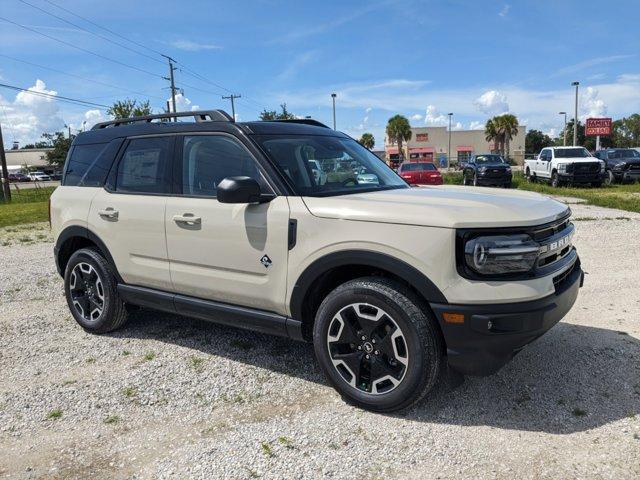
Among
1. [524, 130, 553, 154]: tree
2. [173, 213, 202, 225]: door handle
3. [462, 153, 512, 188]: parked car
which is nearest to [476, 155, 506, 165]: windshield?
[462, 153, 512, 188]: parked car

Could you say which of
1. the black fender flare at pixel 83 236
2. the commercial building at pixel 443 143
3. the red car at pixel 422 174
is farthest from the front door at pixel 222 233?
the commercial building at pixel 443 143

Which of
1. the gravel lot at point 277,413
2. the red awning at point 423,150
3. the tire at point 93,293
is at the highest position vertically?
the red awning at point 423,150

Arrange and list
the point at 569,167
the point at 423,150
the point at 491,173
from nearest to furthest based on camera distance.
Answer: the point at 569,167, the point at 491,173, the point at 423,150

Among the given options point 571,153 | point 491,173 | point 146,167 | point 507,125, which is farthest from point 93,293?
point 507,125

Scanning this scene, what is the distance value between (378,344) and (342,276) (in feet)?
1.74

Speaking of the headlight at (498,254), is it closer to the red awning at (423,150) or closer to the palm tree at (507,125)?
the palm tree at (507,125)

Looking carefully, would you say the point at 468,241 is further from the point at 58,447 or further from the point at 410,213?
the point at 58,447

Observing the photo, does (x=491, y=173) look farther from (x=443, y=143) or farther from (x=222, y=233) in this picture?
(x=443, y=143)

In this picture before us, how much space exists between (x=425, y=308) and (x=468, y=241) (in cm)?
48

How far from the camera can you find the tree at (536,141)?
98938 mm

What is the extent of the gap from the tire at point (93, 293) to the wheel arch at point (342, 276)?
2.01m

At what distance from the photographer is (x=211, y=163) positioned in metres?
3.95

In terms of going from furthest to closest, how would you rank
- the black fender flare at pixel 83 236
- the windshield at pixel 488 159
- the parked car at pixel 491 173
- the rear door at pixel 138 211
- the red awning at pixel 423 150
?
the red awning at pixel 423 150, the windshield at pixel 488 159, the parked car at pixel 491 173, the black fender flare at pixel 83 236, the rear door at pixel 138 211

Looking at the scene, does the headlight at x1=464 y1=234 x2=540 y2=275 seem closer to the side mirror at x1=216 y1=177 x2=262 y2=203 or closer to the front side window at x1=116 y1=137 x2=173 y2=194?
the side mirror at x1=216 y1=177 x2=262 y2=203
